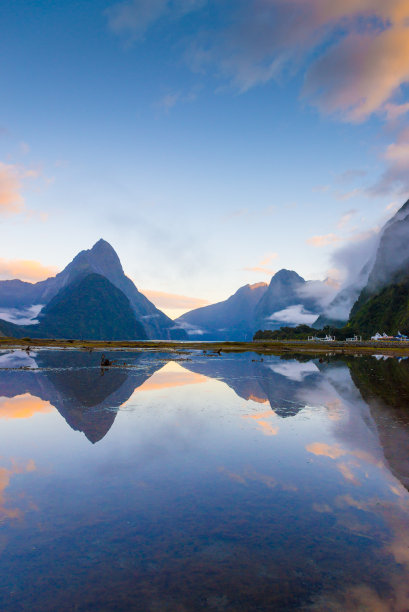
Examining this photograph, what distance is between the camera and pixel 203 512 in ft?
42.3

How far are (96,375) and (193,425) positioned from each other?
3263cm

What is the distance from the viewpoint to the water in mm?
8812

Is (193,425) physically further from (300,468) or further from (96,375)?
(96,375)

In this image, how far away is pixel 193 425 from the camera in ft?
83.7

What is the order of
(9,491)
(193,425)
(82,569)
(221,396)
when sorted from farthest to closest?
1. (221,396)
2. (193,425)
3. (9,491)
4. (82,569)

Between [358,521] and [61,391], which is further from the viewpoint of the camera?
[61,391]

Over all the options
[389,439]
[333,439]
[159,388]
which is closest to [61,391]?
[159,388]

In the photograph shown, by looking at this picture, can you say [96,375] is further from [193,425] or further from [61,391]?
[193,425]

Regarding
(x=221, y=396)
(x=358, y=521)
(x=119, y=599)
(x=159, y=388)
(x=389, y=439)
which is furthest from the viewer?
(x=159, y=388)

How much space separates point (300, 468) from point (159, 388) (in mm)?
28208

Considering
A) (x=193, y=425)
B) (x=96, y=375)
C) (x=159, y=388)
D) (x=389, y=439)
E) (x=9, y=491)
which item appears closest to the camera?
(x=9, y=491)

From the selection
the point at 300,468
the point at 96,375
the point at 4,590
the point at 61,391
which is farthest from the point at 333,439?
the point at 96,375

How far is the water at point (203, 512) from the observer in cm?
881

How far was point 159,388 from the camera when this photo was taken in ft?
144
